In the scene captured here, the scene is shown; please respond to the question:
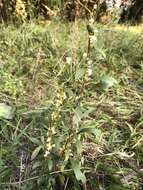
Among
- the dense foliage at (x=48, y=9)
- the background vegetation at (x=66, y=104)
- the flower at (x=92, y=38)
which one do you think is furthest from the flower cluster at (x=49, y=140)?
the dense foliage at (x=48, y=9)

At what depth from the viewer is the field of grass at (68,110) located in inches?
108

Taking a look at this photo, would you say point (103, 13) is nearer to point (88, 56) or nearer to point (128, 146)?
point (128, 146)

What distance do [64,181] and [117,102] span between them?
1.20 meters

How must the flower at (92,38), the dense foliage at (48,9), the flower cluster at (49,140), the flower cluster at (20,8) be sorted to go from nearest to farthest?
the flower at (92,38) < the flower cluster at (49,140) < the flower cluster at (20,8) < the dense foliage at (48,9)

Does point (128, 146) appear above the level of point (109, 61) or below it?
below

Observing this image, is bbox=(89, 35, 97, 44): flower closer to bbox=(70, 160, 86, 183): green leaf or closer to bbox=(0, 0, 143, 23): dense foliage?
bbox=(70, 160, 86, 183): green leaf

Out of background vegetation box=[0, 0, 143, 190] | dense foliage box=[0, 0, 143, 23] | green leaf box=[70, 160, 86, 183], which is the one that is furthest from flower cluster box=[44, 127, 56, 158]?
dense foliage box=[0, 0, 143, 23]

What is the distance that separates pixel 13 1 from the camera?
516 centimetres

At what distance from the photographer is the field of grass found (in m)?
2.74

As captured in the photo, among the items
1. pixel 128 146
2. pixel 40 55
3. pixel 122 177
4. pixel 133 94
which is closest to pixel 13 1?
pixel 40 55

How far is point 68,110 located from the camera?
3.03 metres

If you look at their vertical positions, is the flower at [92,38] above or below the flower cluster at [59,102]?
above

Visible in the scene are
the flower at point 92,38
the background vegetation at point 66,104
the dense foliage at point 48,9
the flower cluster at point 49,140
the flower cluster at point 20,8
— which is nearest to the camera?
the flower at point 92,38

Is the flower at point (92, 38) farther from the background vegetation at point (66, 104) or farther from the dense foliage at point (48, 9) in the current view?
the dense foliage at point (48, 9)
